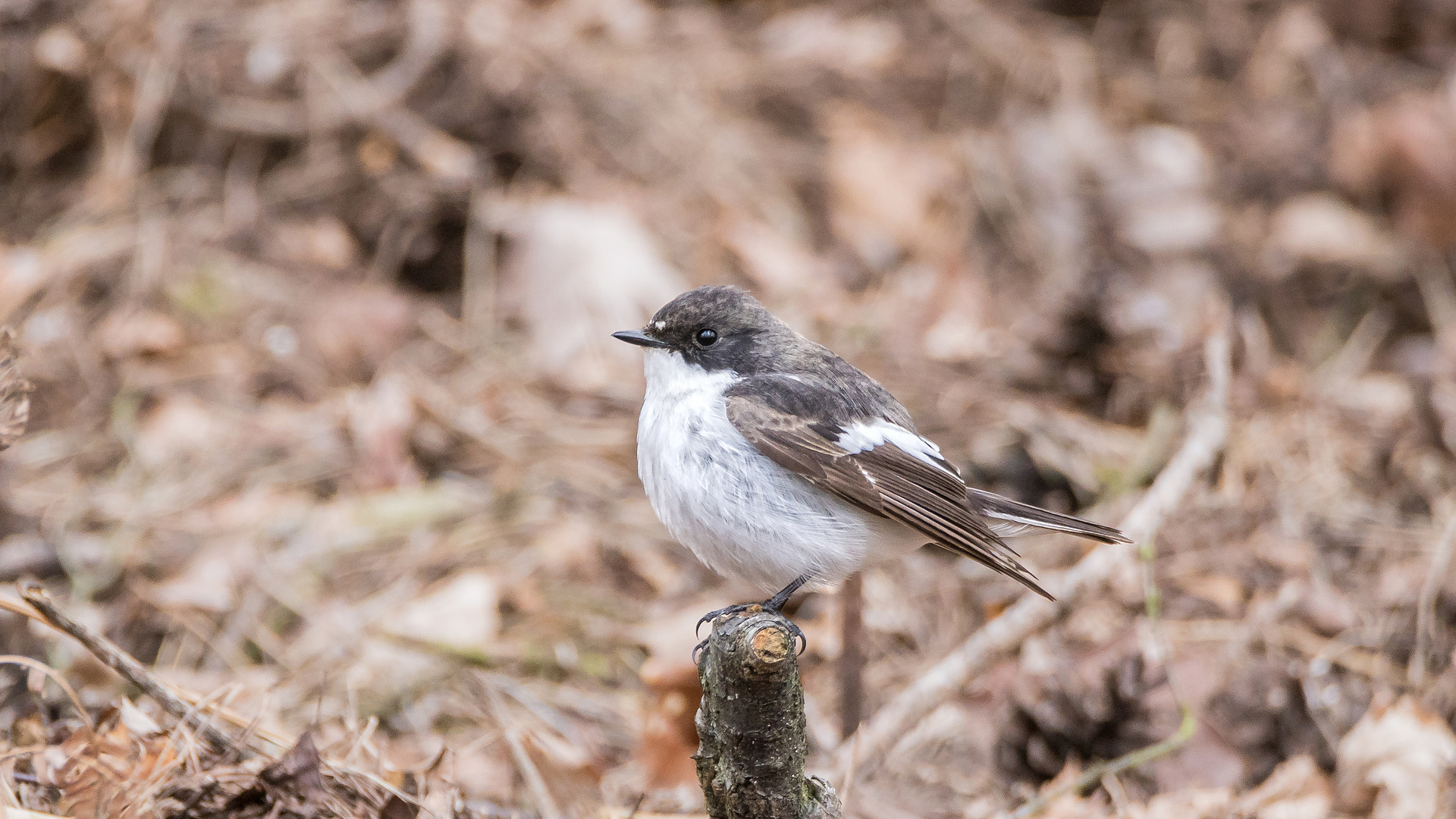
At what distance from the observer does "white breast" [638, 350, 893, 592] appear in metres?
2.92

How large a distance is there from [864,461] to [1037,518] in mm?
478

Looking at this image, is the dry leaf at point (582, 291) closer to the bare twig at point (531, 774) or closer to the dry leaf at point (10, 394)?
the bare twig at point (531, 774)

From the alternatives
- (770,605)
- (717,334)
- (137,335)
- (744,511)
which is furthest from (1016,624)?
(137,335)

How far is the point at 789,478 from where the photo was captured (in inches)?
119

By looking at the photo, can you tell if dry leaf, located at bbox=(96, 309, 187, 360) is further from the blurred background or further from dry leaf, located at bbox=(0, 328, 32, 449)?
dry leaf, located at bbox=(0, 328, 32, 449)

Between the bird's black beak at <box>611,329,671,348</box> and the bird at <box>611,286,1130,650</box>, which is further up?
the bird's black beak at <box>611,329,671,348</box>

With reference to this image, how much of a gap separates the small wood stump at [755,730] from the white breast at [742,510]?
2.00 ft

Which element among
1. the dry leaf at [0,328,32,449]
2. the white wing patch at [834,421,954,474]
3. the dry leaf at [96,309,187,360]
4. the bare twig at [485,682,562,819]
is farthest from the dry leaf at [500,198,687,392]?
the dry leaf at [0,328,32,449]

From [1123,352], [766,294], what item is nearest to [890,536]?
[1123,352]

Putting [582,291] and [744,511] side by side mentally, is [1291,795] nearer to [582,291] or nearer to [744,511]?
[744,511]

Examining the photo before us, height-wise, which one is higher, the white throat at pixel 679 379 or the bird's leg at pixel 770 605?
the white throat at pixel 679 379

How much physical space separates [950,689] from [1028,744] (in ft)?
1.13

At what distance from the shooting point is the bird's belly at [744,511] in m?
2.92

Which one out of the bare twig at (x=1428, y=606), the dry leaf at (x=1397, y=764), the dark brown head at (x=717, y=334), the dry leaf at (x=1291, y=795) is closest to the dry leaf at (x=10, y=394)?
the dark brown head at (x=717, y=334)
